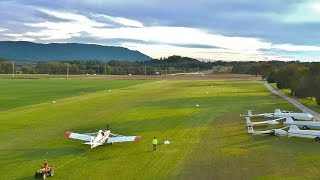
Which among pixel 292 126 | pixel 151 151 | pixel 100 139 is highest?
pixel 292 126

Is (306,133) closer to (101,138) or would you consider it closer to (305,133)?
(305,133)

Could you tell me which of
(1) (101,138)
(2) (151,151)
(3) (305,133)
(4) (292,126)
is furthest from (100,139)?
(3) (305,133)

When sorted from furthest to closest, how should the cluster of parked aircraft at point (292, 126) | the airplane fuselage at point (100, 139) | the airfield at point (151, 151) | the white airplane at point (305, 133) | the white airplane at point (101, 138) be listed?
the cluster of parked aircraft at point (292, 126), the white airplane at point (305, 133), the white airplane at point (101, 138), the airplane fuselage at point (100, 139), the airfield at point (151, 151)

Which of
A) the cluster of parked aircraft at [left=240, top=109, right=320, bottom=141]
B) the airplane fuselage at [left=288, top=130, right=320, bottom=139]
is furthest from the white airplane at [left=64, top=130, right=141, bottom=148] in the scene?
the airplane fuselage at [left=288, top=130, right=320, bottom=139]

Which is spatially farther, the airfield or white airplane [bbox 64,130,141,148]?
white airplane [bbox 64,130,141,148]

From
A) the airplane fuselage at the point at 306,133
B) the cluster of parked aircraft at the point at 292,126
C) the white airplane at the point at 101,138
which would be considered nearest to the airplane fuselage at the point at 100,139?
the white airplane at the point at 101,138

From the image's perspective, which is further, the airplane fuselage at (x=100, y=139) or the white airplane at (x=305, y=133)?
the white airplane at (x=305, y=133)

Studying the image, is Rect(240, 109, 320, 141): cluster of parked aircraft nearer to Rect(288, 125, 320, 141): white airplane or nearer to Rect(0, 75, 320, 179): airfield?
Rect(288, 125, 320, 141): white airplane

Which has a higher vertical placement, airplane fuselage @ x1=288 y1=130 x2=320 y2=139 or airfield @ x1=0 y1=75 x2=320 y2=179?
airplane fuselage @ x1=288 y1=130 x2=320 y2=139

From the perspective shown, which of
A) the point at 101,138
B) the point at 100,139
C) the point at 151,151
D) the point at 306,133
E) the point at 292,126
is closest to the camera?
the point at 151,151

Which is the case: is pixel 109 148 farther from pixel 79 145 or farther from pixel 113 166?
pixel 113 166

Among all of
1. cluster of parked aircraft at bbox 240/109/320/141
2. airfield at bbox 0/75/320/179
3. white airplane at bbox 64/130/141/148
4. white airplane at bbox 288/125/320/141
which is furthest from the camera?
cluster of parked aircraft at bbox 240/109/320/141

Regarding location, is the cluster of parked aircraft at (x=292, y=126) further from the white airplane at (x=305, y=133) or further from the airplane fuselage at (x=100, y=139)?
the airplane fuselage at (x=100, y=139)
